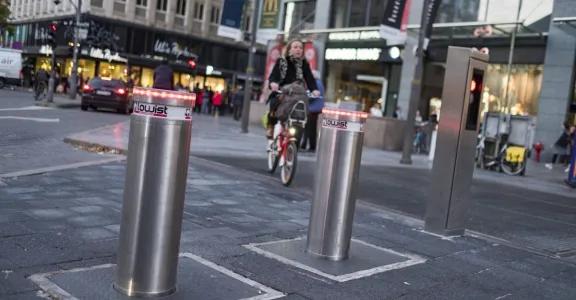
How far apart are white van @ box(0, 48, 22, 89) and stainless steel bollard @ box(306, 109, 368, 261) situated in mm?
31951

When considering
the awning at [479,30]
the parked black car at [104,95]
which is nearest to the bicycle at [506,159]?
the awning at [479,30]

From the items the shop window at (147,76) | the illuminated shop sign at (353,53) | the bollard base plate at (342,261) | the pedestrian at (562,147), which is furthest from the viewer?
the shop window at (147,76)

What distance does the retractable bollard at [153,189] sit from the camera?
3.29 m

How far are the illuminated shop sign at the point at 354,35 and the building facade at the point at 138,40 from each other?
18233 millimetres

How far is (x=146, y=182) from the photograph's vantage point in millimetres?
3305

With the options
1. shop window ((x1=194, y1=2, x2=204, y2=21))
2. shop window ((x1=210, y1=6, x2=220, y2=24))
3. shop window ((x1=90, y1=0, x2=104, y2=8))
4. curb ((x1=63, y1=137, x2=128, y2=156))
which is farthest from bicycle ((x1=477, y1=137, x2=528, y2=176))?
shop window ((x1=210, y1=6, x2=220, y2=24))

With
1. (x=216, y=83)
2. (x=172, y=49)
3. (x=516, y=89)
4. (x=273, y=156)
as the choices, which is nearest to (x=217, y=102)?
(x=172, y=49)

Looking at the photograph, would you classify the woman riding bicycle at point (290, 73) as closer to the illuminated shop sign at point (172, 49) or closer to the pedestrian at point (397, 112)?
the pedestrian at point (397, 112)

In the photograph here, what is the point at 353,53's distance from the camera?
28.2 meters

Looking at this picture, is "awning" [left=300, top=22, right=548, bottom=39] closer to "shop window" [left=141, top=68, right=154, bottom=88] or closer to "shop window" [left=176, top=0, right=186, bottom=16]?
"shop window" [left=141, top=68, right=154, bottom=88]

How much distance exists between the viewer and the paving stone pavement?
13.2 ft

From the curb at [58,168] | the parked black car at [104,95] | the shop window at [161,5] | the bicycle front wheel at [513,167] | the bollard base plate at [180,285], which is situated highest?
→ the shop window at [161,5]

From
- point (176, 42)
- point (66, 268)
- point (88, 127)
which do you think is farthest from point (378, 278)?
point (176, 42)

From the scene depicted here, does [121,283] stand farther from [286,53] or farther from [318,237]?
[286,53]
